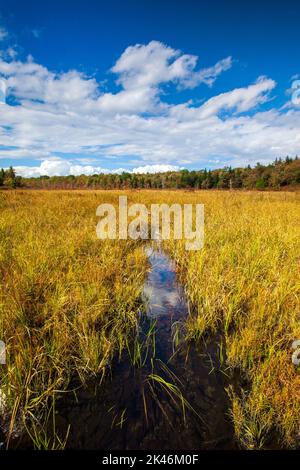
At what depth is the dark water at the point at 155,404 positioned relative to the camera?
175 centimetres

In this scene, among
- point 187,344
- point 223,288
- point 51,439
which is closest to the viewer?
point 51,439

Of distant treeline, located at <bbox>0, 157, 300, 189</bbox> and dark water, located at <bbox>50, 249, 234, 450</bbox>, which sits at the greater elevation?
distant treeline, located at <bbox>0, 157, 300, 189</bbox>

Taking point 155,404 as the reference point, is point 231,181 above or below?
above

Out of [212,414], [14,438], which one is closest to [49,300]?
[14,438]

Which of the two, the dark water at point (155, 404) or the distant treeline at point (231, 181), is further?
the distant treeline at point (231, 181)

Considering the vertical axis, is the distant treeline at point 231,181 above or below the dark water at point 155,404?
above

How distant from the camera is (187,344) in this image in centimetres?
279

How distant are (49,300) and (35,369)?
1.04 metres

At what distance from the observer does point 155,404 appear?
79.3 inches

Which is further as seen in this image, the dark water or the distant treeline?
the distant treeline

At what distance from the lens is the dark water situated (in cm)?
175

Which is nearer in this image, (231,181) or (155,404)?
(155,404)
